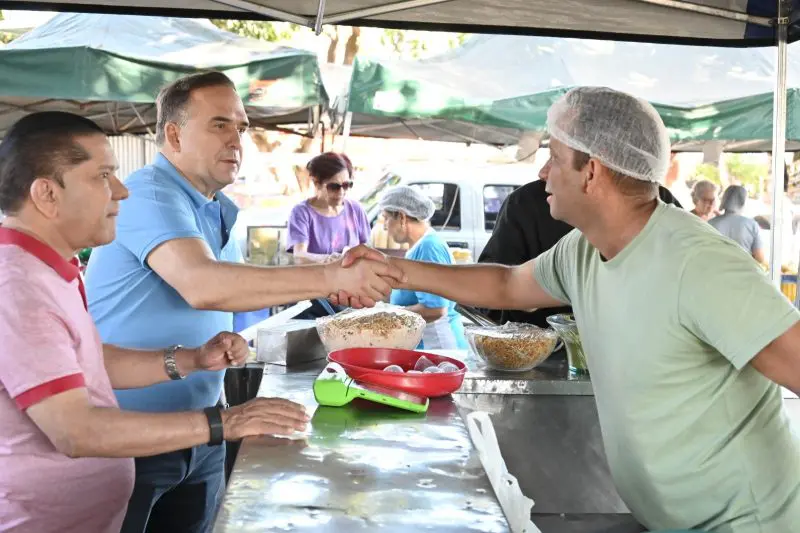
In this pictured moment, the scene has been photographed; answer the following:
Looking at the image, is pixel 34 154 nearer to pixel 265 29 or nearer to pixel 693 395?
pixel 693 395

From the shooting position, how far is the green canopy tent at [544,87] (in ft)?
21.9

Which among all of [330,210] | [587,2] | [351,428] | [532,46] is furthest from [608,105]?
[532,46]

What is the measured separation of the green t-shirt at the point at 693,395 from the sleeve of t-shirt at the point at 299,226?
4606 millimetres

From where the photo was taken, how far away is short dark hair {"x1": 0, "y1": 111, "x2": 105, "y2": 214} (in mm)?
1927

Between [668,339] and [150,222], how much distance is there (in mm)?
1604

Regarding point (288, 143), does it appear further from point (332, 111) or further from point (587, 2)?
point (587, 2)

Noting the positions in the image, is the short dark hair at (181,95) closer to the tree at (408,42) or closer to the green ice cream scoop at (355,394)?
the green ice cream scoop at (355,394)

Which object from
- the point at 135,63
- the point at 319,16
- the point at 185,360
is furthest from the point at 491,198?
the point at 185,360

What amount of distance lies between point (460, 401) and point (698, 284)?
111cm

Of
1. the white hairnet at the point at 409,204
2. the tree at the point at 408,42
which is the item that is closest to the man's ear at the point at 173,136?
the white hairnet at the point at 409,204

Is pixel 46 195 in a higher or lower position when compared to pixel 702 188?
higher

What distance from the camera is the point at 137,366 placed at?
2.40 metres

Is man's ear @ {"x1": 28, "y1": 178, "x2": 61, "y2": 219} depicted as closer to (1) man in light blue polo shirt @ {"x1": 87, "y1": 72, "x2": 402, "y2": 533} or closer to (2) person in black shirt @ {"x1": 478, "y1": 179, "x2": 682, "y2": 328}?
(1) man in light blue polo shirt @ {"x1": 87, "y1": 72, "x2": 402, "y2": 533}

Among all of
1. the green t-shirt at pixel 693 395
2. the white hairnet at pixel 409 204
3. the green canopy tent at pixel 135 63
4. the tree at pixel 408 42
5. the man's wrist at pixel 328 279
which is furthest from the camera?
the tree at pixel 408 42
